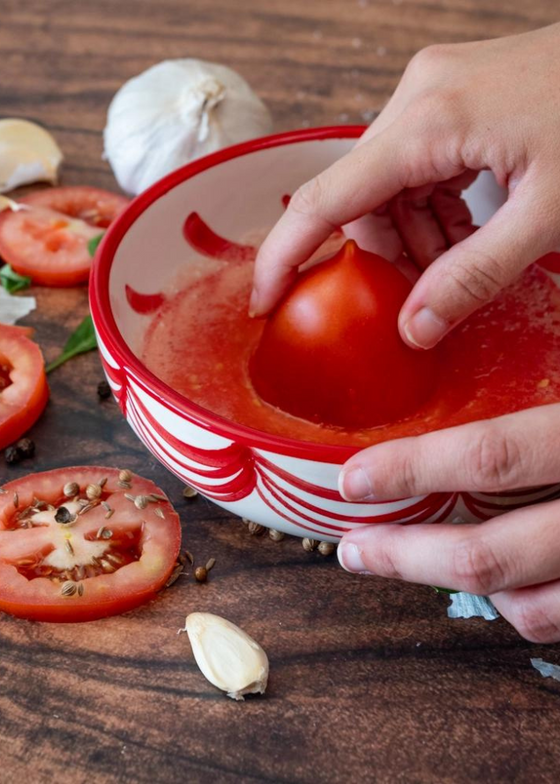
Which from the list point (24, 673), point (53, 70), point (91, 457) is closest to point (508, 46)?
point (91, 457)

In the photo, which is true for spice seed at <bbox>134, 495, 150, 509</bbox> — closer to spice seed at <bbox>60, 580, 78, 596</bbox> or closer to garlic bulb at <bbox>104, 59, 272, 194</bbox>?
spice seed at <bbox>60, 580, 78, 596</bbox>

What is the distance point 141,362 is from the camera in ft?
3.03

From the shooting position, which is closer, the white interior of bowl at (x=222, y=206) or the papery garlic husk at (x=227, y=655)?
the papery garlic husk at (x=227, y=655)

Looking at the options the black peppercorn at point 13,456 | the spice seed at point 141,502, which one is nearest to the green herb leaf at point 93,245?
the black peppercorn at point 13,456

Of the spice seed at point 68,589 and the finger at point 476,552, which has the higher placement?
the finger at point 476,552

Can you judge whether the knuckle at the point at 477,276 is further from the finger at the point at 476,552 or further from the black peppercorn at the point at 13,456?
the black peppercorn at the point at 13,456

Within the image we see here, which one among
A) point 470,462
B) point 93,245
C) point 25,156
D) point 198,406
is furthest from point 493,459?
point 25,156

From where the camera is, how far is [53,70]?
1.63 metres

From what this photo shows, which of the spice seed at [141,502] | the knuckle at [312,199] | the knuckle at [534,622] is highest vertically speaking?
the knuckle at [312,199]

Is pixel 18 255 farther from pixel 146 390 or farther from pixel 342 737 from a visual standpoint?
pixel 342 737

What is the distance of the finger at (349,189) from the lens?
0.88m

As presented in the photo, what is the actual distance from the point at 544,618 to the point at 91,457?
0.49m

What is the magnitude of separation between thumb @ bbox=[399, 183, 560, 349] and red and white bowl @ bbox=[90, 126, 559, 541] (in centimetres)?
17

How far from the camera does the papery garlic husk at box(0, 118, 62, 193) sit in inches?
54.2
